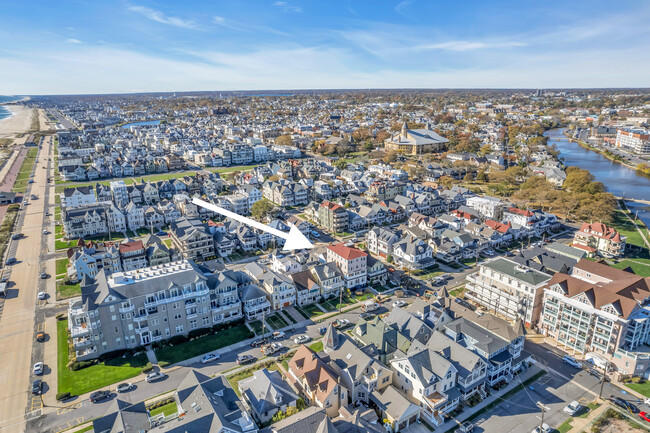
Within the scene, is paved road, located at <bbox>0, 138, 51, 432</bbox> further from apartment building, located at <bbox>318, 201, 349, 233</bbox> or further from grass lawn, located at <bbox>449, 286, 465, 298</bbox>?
grass lawn, located at <bbox>449, 286, 465, 298</bbox>

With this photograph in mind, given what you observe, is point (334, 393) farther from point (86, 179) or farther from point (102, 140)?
point (102, 140)

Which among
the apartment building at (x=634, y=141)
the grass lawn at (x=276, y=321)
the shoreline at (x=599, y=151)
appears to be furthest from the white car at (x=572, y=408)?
the apartment building at (x=634, y=141)

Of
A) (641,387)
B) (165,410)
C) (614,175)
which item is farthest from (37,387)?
(614,175)

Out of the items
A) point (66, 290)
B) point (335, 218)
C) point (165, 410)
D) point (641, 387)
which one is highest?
point (335, 218)

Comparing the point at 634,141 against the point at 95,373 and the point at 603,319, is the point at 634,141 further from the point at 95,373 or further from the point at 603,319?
the point at 95,373

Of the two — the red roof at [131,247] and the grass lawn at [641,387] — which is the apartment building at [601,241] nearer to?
the grass lawn at [641,387]

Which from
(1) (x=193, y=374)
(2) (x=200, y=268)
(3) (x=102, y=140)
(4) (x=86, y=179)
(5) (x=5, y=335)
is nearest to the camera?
(1) (x=193, y=374)

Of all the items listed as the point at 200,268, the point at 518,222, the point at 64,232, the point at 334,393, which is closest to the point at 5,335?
the point at 200,268
